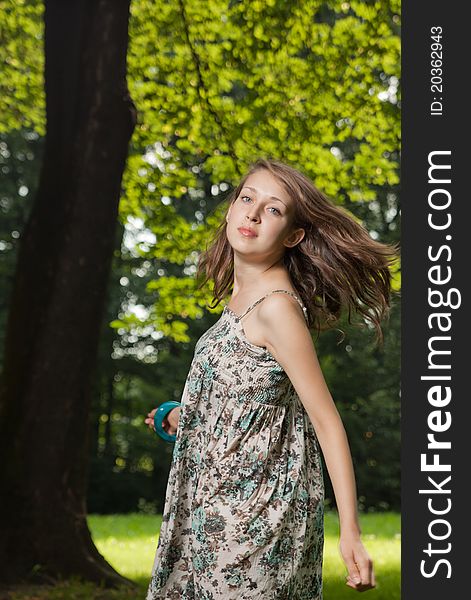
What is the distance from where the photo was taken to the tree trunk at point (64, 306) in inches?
201

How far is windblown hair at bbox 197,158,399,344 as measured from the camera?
2.32 meters

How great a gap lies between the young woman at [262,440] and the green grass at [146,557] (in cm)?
309

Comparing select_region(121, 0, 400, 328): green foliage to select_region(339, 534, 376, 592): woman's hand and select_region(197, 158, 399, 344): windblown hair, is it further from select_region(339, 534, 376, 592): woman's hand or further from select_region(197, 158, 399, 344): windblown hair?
select_region(339, 534, 376, 592): woman's hand

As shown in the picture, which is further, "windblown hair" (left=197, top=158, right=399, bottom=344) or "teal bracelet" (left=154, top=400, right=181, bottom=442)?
"teal bracelet" (left=154, top=400, right=181, bottom=442)

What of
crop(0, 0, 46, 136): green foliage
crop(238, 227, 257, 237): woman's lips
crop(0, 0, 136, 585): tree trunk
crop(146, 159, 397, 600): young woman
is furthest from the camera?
crop(0, 0, 46, 136): green foliage

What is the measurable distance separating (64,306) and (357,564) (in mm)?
3642

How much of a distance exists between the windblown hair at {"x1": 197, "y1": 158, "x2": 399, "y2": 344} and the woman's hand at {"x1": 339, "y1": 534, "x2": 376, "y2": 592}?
2.12 feet

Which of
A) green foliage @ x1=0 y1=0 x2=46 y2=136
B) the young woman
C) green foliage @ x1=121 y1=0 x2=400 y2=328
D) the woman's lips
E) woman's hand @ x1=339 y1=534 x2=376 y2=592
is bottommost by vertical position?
woman's hand @ x1=339 y1=534 x2=376 y2=592

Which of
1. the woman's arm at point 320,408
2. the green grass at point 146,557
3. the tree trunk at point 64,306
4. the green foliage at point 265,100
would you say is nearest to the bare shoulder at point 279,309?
the woman's arm at point 320,408

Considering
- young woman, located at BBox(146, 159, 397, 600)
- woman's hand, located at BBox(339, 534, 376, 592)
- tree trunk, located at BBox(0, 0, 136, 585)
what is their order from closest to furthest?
woman's hand, located at BBox(339, 534, 376, 592) < young woman, located at BBox(146, 159, 397, 600) < tree trunk, located at BBox(0, 0, 136, 585)

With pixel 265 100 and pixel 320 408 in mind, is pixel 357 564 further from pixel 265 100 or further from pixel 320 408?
pixel 265 100

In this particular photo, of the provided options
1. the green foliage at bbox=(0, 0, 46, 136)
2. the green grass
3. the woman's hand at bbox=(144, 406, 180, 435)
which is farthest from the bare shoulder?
the green foliage at bbox=(0, 0, 46, 136)

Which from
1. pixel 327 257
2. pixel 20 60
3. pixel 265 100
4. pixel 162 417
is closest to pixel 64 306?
pixel 265 100

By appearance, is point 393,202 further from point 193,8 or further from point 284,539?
point 284,539
